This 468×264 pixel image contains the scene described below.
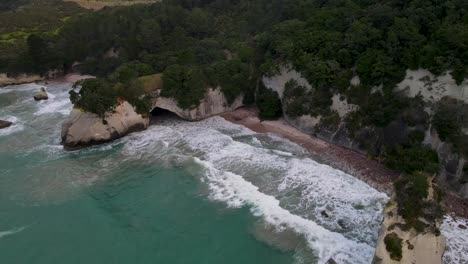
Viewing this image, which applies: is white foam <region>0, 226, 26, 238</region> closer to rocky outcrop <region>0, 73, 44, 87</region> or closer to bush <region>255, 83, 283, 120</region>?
bush <region>255, 83, 283, 120</region>

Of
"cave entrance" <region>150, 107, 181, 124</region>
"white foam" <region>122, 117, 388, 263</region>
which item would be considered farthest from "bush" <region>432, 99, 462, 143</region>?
"cave entrance" <region>150, 107, 181, 124</region>

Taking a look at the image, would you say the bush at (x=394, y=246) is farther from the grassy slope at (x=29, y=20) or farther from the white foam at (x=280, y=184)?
the grassy slope at (x=29, y=20)

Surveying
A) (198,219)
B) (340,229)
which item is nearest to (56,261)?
(198,219)

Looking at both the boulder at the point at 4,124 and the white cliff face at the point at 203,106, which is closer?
the white cliff face at the point at 203,106

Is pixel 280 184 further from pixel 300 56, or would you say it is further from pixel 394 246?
pixel 300 56

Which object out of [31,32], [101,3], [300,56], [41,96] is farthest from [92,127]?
[101,3]

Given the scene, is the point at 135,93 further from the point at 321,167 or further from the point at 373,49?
the point at 373,49

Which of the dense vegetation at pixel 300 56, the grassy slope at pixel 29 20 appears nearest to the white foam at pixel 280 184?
the dense vegetation at pixel 300 56
